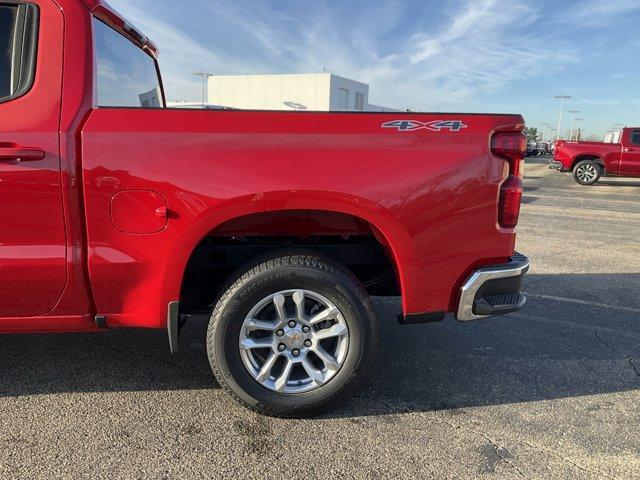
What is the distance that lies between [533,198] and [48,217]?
13.1 m

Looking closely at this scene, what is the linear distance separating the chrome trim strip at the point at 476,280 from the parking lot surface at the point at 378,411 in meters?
0.58

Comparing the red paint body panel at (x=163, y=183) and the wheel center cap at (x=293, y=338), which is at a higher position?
the red paint body panel at (x=163, y=183)

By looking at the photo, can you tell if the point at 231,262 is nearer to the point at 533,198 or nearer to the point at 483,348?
the point at 483,348

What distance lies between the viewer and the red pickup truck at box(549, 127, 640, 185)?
16.5 m

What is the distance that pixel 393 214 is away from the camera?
2.48 meters

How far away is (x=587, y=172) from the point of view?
17266mm

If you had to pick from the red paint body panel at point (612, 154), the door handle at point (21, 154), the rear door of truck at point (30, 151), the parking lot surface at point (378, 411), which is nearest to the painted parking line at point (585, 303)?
the parking lot surface at point (378, 411)

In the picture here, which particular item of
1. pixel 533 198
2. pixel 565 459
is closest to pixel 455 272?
pixel 565 459

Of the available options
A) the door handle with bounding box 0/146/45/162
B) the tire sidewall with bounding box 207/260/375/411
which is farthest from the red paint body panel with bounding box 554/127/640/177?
the door handle with bounding box 0/146/45/162

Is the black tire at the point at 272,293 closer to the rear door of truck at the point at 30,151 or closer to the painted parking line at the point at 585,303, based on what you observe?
the rear door of truck at the point at 30,151

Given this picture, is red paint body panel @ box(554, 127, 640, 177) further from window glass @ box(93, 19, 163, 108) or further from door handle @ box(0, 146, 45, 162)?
door handle @ box(0, 146, 45, 162)

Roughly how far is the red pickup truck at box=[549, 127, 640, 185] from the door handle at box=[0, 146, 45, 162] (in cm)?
1814

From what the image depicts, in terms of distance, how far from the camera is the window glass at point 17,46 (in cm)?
233

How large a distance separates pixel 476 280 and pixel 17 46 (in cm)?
254
